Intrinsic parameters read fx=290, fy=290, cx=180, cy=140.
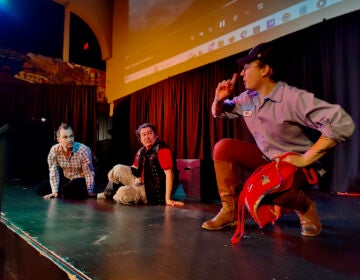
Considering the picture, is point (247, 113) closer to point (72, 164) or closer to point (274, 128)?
point (274, 128)

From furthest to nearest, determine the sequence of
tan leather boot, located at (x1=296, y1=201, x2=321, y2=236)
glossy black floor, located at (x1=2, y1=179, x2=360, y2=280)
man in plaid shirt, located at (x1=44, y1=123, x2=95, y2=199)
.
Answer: man in plaid shirt, located at (x1=44, y1=123, x2=95, y2=199), tan leather boot, located at (x1=296, y1=201, x2=321, y2=236), glossy black floor, located at (x1=2, y1=179, x2=360, y2=280)

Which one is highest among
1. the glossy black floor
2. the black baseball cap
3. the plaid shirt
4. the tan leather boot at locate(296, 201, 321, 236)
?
the black baseball cap

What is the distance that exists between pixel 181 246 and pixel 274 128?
28.1 inches

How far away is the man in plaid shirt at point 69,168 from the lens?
2.88m

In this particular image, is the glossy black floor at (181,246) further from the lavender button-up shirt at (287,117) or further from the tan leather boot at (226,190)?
the lavender button-up shirt at (287,117)

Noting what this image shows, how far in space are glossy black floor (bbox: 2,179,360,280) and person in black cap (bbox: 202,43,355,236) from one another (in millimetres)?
164

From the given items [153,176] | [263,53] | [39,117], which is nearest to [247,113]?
[263,53]

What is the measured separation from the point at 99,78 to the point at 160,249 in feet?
19.7

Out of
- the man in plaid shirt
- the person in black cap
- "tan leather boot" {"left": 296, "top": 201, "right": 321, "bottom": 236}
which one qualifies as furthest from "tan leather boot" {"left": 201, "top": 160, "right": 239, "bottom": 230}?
the man in plaid shirt

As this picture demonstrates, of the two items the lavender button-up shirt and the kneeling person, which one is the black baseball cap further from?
the kneeling person

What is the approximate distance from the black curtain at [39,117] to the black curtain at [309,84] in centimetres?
247

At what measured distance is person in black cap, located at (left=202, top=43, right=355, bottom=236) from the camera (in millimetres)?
1224

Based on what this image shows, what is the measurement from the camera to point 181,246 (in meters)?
1.25

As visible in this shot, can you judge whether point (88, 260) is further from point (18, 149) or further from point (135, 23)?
point (18, 149)
